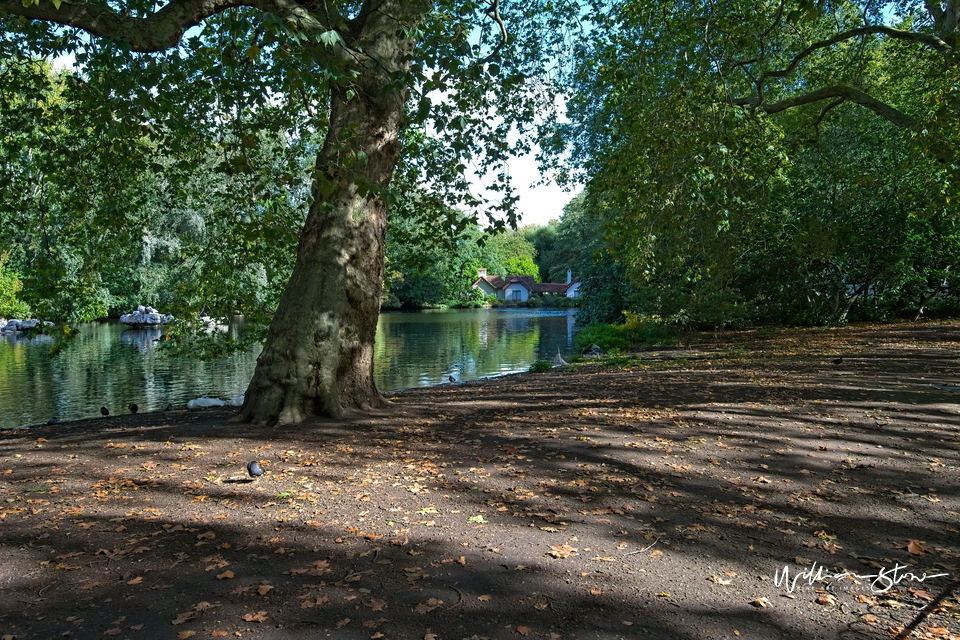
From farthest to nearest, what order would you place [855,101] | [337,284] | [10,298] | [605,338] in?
[10,298], [605,338], [855,101], [337,284]

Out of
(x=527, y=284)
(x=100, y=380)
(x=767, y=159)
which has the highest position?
(x=527, y=284)

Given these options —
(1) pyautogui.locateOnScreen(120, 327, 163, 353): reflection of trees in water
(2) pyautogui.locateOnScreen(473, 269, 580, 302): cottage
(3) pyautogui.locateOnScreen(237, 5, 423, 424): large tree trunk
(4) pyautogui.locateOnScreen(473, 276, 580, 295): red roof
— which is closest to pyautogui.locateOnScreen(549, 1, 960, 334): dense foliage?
(3) pyautogui.locateOnScreen(237, 5, 423, 424): large tree trunk

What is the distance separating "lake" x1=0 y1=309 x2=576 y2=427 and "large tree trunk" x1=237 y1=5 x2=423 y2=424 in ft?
20.1

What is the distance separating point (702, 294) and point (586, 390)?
30.1 ft

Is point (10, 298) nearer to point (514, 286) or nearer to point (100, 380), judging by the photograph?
point (100, 380)

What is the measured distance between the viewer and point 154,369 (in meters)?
21.5

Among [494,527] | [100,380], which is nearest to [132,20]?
[494,527]

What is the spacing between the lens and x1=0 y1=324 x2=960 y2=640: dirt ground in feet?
10.5

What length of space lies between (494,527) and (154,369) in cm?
2053

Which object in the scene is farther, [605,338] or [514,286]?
[514,286]

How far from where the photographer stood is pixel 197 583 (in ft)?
11.3

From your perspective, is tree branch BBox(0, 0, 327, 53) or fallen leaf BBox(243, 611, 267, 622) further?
tree branch BBox(0, 0, 327, 53)

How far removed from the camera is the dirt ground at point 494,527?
3.20 meters

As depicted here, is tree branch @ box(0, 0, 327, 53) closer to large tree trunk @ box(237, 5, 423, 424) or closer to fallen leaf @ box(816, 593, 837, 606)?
large tree trunk @ box(237, 5, 423, 424)
